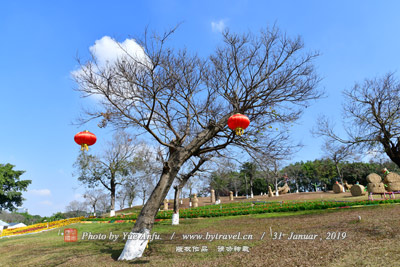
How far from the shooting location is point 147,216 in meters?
7.11

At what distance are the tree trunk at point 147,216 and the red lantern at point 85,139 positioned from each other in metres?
2.30

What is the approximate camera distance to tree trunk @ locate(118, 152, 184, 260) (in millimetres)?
6859

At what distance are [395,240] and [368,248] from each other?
108 centimetres

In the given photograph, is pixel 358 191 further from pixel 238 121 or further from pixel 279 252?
pixel 238 121

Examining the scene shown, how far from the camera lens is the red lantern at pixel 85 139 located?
6203 mm

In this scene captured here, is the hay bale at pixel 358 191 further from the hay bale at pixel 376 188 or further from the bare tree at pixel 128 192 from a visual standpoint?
the bare tree at pixel 128 192

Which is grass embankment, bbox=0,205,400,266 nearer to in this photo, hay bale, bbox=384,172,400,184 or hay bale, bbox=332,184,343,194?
hay bale, bbox=384,172,400,184

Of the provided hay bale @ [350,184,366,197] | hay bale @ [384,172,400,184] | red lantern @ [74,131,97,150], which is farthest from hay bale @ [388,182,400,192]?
red lantern @ [74,131,97,150]

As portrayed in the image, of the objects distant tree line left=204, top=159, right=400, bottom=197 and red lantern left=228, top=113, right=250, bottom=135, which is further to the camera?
distant tree line left=204, top=159, right=400, bottom=197

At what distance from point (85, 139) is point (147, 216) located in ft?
9.73

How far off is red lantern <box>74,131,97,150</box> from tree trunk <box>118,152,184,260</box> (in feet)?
7.55

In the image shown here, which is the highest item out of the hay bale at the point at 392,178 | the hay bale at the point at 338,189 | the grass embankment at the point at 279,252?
the hay bale at the point at 392,178

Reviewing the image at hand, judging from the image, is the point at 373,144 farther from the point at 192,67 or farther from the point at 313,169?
the point at 313,169

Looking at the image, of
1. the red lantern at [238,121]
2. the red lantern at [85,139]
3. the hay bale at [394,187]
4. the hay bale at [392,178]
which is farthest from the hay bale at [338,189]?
the red lantern at [85,139]
